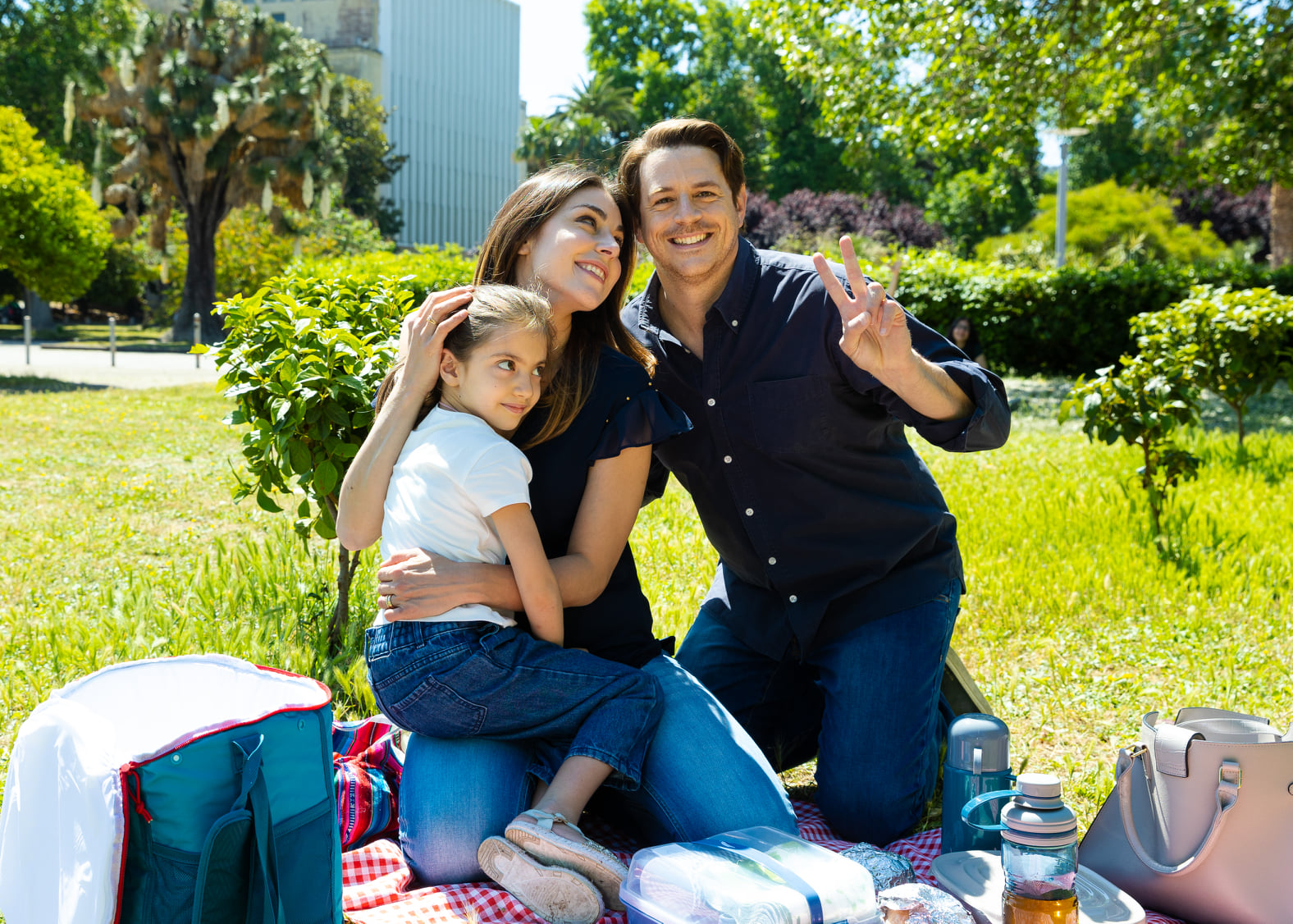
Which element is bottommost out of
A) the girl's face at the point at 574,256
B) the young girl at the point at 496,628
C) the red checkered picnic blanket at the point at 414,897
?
the red checkered picnic blanket at the point at 414,897

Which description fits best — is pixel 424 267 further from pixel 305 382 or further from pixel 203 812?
pixel 203 812

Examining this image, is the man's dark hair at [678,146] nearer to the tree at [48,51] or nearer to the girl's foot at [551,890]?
the girl's foot at [551,890]

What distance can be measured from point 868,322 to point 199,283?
91.7 feet

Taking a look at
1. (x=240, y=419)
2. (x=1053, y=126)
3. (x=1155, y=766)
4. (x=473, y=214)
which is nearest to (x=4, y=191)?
(x=240, y=419)

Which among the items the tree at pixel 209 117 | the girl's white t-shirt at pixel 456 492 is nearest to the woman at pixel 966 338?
the girl's white t-shirt at pixel 456 492

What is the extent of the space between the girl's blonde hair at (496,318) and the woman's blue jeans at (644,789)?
982 millimetres

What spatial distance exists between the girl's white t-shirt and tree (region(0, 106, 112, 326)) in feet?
48.4

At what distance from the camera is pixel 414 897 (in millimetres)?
2477

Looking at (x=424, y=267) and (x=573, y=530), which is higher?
(x=424, y=267)

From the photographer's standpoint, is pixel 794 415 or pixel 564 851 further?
pixel 794 415

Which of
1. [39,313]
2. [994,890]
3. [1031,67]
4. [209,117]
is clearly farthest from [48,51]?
[994,890]

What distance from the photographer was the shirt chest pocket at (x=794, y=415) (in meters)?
3.08

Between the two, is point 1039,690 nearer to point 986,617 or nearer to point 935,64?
point 986,617

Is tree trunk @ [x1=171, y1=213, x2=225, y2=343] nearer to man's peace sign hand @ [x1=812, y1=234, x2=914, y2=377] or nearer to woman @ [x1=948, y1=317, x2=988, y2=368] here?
woman @ [x1=948, y1=317, x2=988, y2=368]
